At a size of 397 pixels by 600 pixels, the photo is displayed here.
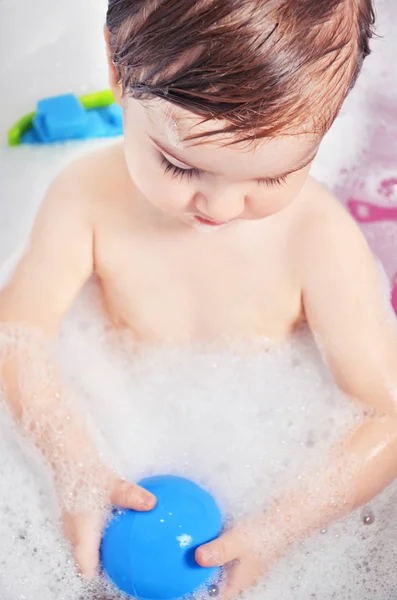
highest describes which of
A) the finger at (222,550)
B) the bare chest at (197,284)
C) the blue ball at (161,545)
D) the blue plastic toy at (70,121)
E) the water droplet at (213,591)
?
the blue plastic toy at (70,121)

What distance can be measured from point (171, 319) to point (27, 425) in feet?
0.79

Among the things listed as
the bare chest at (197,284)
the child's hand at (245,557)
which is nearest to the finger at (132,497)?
the child's hand at (245,557)

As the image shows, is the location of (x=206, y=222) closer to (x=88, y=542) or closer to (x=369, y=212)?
(x=88, y=542)

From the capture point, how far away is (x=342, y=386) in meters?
1.18

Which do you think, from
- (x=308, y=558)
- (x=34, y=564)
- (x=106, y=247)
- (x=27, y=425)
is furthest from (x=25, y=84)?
(x=308, y=558)

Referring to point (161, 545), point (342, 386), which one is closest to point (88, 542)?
point (161, 545)

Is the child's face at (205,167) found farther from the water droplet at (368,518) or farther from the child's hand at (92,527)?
the water droplet at (368,518)

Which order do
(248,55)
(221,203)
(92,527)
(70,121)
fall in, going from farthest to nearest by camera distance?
(70,121), (92,527), (221,203), (248,55)

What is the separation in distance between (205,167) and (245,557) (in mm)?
532

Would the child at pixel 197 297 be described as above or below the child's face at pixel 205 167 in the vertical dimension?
below

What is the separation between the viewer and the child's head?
74 cm

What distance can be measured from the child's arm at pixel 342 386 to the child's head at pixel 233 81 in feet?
0.74

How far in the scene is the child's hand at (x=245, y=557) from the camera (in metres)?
1.08

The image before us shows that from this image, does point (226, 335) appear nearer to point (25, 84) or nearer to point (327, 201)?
point (327, 201)
